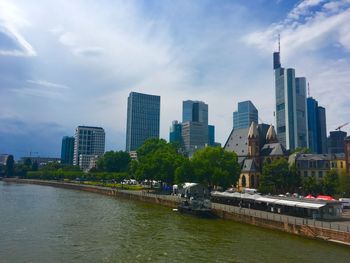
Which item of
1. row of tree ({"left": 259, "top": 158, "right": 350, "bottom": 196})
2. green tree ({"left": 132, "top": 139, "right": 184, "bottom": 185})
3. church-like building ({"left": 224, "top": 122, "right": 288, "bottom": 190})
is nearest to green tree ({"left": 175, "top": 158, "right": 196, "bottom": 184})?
green tree ({"left": 132, "top": 139, "right": 184, "bottom": 185})

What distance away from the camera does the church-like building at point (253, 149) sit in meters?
149

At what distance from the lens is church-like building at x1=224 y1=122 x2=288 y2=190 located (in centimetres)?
14888

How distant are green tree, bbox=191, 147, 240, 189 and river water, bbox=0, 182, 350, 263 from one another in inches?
1507


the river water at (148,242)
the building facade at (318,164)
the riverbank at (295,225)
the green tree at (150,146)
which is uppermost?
the green tree at (150,146)

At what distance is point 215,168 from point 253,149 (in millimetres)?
51813

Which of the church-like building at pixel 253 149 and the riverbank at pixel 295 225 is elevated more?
the church-like building at pixel 253 149

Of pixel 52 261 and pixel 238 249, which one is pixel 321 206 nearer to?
pixel 238 249

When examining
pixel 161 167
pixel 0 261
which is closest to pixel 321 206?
pixel 0 261

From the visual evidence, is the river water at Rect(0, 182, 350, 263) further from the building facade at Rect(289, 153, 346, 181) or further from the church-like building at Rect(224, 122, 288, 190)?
the church-like building at Rect(224, 122, 288, 190)

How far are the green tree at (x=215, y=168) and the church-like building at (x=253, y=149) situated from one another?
114 ft

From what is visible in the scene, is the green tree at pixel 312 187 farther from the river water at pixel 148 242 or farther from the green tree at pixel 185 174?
the river water at pixel 148 242

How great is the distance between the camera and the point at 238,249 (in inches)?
1861

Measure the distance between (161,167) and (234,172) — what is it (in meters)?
29.7

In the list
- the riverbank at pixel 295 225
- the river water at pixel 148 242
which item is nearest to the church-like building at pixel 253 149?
the riverbank at pixel 295 225
